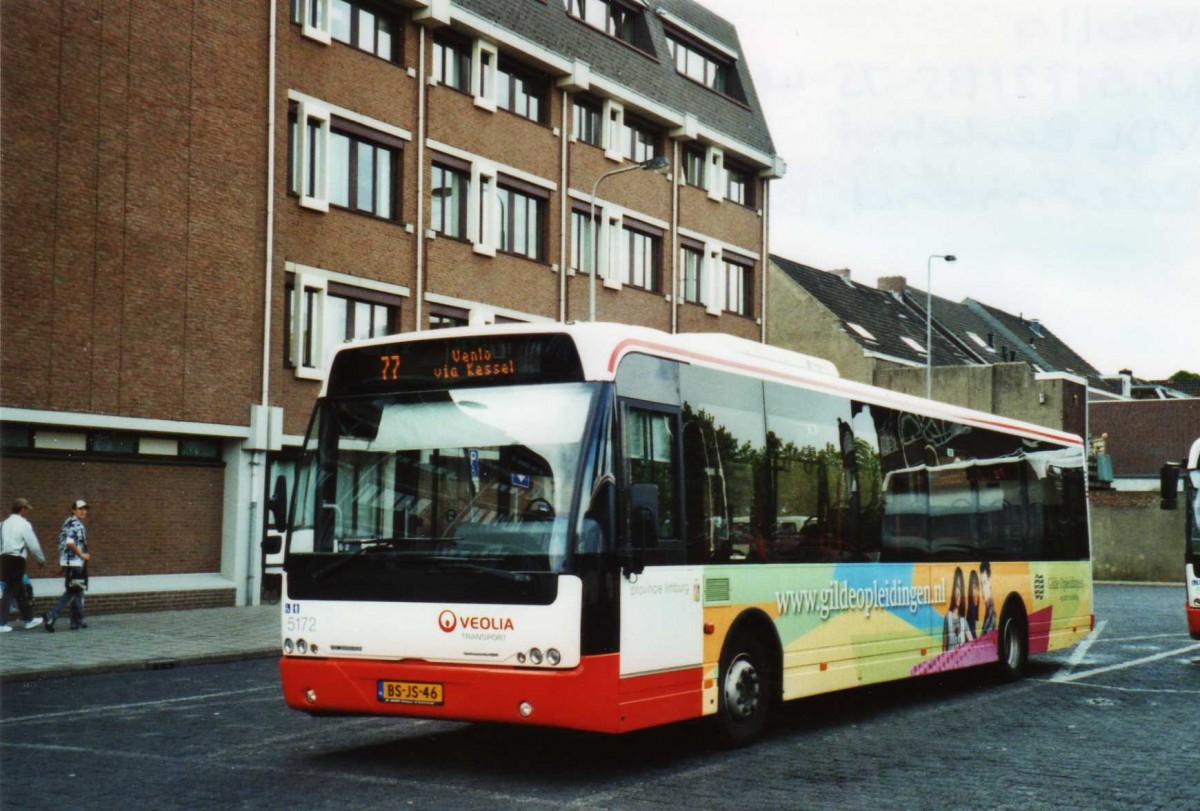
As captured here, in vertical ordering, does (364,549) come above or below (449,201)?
below

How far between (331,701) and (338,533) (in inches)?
41.9

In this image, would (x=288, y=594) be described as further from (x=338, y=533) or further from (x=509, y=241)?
(x=509, y=241)

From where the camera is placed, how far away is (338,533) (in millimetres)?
9258

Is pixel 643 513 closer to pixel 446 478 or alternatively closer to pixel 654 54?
pixel 446 478

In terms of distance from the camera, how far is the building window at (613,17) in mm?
37156

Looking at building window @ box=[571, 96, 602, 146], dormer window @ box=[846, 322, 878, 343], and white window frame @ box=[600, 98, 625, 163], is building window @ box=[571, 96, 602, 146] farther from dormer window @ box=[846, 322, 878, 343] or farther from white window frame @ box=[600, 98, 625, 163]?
dormer window @ box=[846, 322, 878, 343]

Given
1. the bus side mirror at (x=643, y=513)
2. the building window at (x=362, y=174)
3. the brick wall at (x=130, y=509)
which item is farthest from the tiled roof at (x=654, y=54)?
the bus side mirror at (x=643, y=513)

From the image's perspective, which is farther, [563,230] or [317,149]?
[563,230]

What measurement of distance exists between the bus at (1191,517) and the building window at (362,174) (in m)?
17.1

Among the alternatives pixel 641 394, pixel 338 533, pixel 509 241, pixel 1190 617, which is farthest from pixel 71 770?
pixel 509 241

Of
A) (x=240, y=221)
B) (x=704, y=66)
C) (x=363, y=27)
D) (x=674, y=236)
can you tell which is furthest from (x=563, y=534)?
(x=704, y=66)

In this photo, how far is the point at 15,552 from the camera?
63.4 feet

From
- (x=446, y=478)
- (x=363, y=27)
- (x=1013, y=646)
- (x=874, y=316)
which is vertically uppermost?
(x=363, y=27)

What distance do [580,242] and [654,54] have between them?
699 cm
